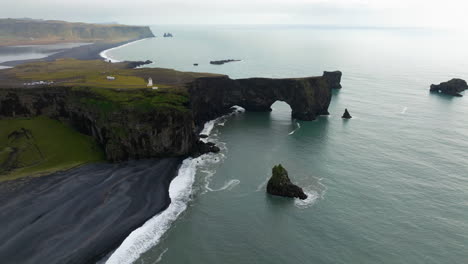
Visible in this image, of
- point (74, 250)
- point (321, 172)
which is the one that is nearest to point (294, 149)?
point (321, 172)

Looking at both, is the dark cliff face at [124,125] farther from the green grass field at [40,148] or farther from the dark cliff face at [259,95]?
the dark cliff face at [259,95]

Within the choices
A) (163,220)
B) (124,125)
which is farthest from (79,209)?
(124,125)

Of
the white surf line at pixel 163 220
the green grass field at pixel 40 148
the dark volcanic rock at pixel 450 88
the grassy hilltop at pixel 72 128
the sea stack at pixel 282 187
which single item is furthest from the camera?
the dark volcanic rock at pixel 450 88

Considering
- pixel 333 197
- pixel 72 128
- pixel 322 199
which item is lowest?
pixel 322 199

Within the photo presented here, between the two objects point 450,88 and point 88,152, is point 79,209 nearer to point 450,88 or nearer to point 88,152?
point 88,152

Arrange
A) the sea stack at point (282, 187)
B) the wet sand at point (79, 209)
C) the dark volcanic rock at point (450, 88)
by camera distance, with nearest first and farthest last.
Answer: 1. the wet sand at point (79, 209)
2. the sea stack at point (282, 187)
3. the dark volcanic rock at point (450, 88)

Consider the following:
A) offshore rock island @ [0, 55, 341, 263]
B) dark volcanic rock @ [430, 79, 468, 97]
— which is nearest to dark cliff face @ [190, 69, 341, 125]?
offshore rock island @ [0, 55, 341, 263]

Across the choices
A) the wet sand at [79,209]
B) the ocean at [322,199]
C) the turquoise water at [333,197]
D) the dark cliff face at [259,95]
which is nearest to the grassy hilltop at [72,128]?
the wet sand at [79,209]
